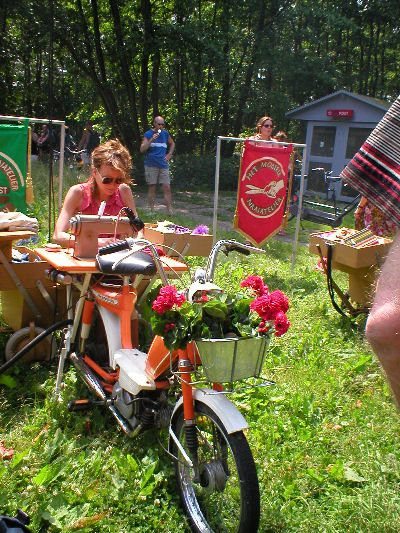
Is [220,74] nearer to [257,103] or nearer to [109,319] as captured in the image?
[257,103]

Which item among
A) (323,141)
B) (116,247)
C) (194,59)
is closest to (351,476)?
(116,247)

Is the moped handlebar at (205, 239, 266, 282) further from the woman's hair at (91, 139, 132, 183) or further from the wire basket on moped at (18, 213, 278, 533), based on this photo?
the woman's hair at (91, 139, 132, 183)

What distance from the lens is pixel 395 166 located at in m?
0.78

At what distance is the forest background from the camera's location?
57.6ft

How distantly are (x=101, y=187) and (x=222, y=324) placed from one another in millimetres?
2361

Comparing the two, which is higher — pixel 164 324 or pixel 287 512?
pixel 164 324

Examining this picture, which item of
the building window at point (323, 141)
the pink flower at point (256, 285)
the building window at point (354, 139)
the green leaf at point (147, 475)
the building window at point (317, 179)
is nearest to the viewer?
the pink flower at point (256, 285)

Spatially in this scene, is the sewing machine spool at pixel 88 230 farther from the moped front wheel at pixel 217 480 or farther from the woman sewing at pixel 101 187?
the moped front wheel at pixel 217 480

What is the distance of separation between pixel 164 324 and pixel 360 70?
98.4 ft

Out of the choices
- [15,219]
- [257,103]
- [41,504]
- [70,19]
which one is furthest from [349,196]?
[41,504]

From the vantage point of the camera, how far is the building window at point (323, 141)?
20062 mm

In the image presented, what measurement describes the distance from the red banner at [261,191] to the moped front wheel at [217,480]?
4391mm

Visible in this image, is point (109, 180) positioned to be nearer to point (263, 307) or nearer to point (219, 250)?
point (219, 250)

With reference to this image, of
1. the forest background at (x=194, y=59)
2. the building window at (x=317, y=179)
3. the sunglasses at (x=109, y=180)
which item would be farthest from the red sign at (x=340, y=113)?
the sunglasses at (x=109, y=180)
